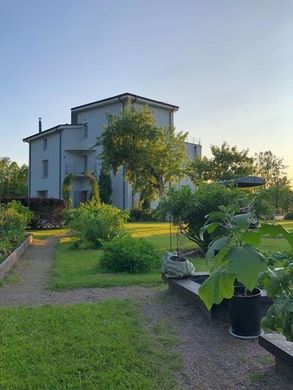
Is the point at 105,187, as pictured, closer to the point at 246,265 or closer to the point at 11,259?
the point at 11,259

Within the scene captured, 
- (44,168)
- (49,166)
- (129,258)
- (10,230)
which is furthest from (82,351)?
(44,168)

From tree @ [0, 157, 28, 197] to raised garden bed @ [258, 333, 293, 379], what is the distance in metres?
48.5

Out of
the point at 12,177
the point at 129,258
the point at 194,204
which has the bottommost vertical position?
the point at 129,258

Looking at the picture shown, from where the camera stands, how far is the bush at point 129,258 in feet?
26.9

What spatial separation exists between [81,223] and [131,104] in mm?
21660

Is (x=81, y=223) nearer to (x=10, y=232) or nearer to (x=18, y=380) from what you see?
(x=10, y=232)

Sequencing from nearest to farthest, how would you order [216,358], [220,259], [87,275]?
[220,259]
[216,358]
[87,275]

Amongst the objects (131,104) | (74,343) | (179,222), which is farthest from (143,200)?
(74,343)

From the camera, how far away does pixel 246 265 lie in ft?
5.01

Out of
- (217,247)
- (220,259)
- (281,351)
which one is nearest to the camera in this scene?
(220,259)

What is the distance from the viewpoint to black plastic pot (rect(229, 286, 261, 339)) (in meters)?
4.03

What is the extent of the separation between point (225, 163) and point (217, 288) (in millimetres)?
37605

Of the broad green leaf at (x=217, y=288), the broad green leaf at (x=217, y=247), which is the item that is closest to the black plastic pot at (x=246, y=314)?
the broad green leaf at (x=217, y=247)

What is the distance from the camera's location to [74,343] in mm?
3906
